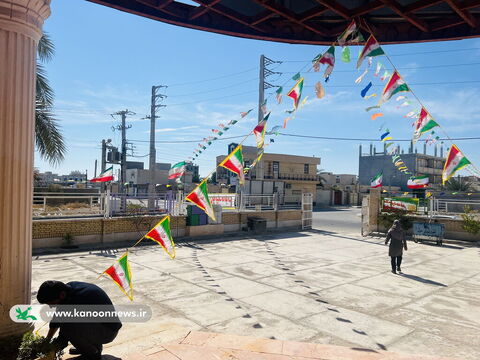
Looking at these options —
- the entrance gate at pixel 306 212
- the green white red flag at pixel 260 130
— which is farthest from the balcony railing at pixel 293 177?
the green white red flag at pixel 260 130

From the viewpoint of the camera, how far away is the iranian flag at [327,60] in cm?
759

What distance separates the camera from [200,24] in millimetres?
7812

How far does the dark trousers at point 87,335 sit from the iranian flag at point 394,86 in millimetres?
7055

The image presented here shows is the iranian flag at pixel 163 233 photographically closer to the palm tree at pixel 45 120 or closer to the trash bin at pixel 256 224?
the palm tree at pixel 45 120

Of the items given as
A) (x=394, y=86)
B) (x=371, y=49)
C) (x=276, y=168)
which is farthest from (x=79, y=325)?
(x=276, y=168)

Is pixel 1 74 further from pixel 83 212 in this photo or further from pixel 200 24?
pixel 83 212

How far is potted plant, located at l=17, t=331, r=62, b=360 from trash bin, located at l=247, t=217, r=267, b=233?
1625cm

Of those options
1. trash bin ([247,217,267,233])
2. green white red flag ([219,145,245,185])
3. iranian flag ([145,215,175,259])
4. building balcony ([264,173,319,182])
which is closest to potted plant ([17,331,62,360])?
iranian flag ([145,215,175,259])

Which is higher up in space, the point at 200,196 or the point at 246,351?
the point at 200,196

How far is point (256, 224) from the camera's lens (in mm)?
19703

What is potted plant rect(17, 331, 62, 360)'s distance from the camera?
11.3 feet

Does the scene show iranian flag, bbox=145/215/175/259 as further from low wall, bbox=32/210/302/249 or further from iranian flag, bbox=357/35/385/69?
low wall, bbox=32/210/302/249

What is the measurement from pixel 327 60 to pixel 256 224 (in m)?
13.1

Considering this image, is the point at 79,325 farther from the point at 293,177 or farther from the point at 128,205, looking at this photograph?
the point at 293,177
